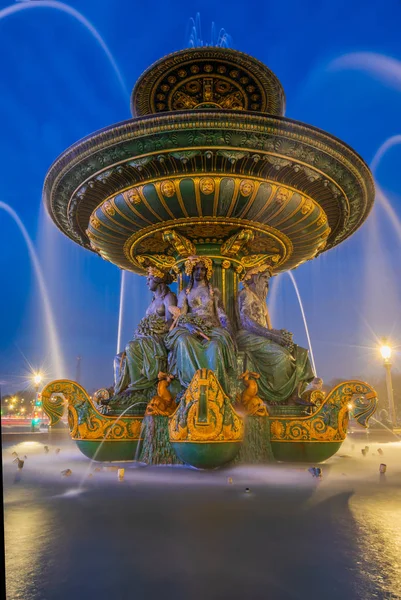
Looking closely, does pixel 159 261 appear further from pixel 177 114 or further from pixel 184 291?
pixel 177 114

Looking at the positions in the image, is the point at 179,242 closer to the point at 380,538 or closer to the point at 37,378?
the point at 380,538

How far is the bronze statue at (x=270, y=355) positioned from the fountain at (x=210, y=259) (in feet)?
0.08

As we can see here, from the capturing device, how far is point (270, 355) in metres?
7.48

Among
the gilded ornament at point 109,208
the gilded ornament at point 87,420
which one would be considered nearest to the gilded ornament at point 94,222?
the gilded ornament at point 109,208

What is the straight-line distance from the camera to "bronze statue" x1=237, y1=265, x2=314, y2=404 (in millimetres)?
7340

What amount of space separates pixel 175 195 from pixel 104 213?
1.46 metres

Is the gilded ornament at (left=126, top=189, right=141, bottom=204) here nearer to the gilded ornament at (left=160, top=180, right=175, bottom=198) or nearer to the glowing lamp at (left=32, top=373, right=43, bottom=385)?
the gilded ornament at (left=160, top=180, right=175, bottom=198)

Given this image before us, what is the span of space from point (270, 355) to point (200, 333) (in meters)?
1.42

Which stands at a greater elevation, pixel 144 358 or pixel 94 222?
pixel 94 222

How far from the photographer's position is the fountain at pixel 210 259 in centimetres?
620

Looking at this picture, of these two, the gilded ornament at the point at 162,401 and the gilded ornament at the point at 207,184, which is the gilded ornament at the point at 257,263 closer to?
the gilded ornament at the point at 207,184

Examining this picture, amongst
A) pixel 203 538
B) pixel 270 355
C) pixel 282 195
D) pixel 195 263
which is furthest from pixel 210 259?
pixel 203 538

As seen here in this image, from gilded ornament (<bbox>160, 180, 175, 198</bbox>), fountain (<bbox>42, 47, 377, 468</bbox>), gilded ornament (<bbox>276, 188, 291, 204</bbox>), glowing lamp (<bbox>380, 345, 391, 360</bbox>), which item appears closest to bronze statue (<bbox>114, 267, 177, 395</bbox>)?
fountain (<bbox>42, 47, 377, 468</bbox>)

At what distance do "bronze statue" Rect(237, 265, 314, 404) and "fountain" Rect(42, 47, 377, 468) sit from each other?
0.02 metres
